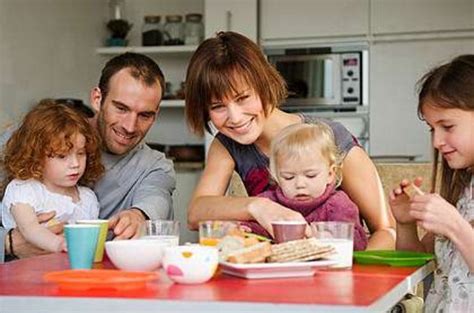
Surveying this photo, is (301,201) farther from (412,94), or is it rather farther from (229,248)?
(412,94)

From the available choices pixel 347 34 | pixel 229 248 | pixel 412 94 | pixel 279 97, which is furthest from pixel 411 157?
pixel 229 248

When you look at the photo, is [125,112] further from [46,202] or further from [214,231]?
[214,231]

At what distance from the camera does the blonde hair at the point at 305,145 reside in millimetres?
1817

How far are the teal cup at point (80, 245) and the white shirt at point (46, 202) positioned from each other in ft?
2.43

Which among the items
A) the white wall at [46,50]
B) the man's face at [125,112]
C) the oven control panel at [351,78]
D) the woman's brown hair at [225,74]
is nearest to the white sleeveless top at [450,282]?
the woman's brown hair at [225,74]

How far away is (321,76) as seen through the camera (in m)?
5.12

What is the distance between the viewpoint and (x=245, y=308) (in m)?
1.00

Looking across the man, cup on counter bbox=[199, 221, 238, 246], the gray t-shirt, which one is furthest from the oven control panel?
cup on counter bbox=[199, 221, 238, 246]

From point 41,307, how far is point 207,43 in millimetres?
973

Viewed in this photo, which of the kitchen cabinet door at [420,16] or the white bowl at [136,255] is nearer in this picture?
the white bowl at [136,255]

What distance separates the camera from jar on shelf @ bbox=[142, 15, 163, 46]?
18.0ft

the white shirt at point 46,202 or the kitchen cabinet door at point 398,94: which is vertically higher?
the kitchen cabinet door at point 398,94

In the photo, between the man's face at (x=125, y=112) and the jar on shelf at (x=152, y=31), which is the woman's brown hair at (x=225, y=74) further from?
the jar on shelf at (x=152, y=31)

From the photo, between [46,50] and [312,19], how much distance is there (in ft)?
5.33
